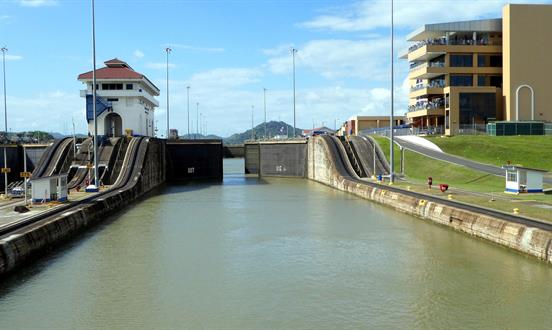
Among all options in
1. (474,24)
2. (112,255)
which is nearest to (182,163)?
(474,24)

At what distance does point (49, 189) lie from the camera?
131 feet

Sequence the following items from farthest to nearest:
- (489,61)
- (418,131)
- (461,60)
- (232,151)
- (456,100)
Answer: (232,151) → (489,61) → (461,60) → (418,131) → (456,100)

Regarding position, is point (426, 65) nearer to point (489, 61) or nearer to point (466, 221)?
point (489, 61)

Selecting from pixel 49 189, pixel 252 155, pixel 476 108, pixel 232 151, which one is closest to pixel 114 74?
pixel 252 155

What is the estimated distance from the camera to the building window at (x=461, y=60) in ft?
278

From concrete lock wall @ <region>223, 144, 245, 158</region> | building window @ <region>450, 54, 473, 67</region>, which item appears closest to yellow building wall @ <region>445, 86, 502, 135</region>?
building window @ <region>450, 54, 473, 67</region>

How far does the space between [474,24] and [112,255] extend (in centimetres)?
7366

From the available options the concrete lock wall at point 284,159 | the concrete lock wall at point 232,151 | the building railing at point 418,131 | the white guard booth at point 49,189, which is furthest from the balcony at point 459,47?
the white guard booth at point 49,189

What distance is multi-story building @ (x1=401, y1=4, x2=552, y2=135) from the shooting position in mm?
79875

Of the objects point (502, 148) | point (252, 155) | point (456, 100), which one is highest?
point (456, 100)

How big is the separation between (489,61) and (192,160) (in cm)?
5119

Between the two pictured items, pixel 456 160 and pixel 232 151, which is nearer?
pixel 456 160

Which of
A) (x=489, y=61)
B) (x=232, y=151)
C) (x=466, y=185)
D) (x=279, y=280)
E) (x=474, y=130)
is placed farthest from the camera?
(x=232, y=151)

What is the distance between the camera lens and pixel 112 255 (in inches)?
1160
